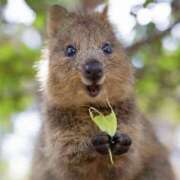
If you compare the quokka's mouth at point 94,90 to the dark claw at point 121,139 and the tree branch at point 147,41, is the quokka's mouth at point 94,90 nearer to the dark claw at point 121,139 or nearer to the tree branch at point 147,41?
the dark claw at point 121,139

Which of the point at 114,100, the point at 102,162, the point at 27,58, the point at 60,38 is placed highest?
the point at 27,58

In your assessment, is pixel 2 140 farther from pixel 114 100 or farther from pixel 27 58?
pixel 114 100

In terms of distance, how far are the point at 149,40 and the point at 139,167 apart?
6.04ft

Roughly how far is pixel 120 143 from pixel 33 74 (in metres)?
3.21

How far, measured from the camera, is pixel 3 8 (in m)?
9.27

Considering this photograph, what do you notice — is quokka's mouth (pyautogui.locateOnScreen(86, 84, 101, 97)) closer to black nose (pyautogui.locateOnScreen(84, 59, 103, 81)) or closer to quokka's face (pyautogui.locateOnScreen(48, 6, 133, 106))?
quokka's face (pyautogui.locateOnScreen(48, 6, 133, 106))

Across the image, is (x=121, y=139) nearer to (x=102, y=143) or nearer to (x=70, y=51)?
(x=102, y=143)

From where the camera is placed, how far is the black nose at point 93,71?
298 inches

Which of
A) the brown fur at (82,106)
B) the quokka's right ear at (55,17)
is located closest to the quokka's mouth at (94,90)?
the brown fur at (82,106)

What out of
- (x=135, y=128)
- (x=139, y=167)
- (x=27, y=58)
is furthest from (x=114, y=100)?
(x=27, y=58)

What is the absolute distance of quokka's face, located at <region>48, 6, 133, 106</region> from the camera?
8016 mm

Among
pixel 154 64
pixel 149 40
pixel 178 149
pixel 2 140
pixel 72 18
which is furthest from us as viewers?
pixel 178 149

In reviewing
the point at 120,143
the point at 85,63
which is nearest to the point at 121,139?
the point at 120,143

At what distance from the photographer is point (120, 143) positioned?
7922 millimetres
